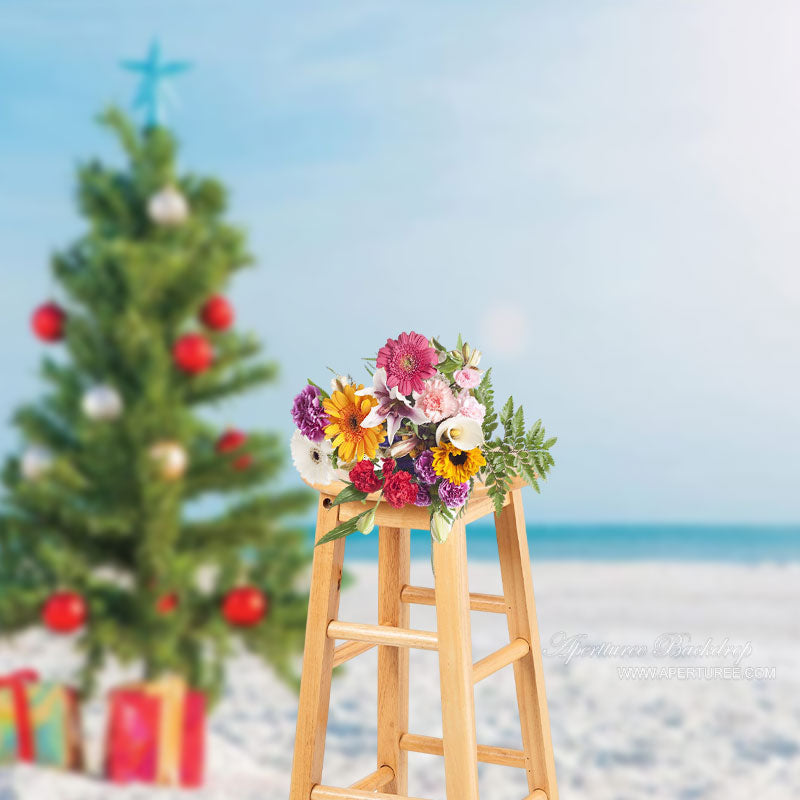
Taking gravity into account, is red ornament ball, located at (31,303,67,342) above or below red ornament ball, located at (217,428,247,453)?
above

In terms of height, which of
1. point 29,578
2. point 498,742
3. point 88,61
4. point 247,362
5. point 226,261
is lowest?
point 498,742

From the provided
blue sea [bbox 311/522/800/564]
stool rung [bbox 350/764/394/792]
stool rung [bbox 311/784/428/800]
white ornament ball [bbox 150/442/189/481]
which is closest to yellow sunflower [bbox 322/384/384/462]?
stool rung [bbox 311/784/428/800]

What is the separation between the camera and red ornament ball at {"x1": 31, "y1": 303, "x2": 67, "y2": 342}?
2672 millimetres

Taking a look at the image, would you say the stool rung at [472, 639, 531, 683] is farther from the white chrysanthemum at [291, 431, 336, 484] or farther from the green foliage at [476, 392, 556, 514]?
the white chrysanthemum at [291, 431, 336, 484]

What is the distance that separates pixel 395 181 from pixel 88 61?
2153 mm

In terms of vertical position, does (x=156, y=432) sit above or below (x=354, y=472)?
above

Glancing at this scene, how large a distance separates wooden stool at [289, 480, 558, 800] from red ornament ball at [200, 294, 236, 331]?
101 cm

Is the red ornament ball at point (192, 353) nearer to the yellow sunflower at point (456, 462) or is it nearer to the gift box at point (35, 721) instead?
the gift box at point (35, 721)

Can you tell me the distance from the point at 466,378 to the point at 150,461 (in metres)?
1.25

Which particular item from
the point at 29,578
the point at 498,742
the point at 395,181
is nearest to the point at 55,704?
the point at 29,578

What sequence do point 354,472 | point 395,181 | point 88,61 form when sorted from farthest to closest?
point 395,181 → point 88,61 → point 354,472

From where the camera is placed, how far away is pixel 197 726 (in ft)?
8.60

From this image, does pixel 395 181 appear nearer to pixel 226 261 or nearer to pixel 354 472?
pixel 226 261

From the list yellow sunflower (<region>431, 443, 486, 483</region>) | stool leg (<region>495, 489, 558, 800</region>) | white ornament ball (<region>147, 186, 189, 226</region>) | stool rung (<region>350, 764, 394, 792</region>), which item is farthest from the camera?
white ornament ball (<region>147, 186, 189, 226</region>)
